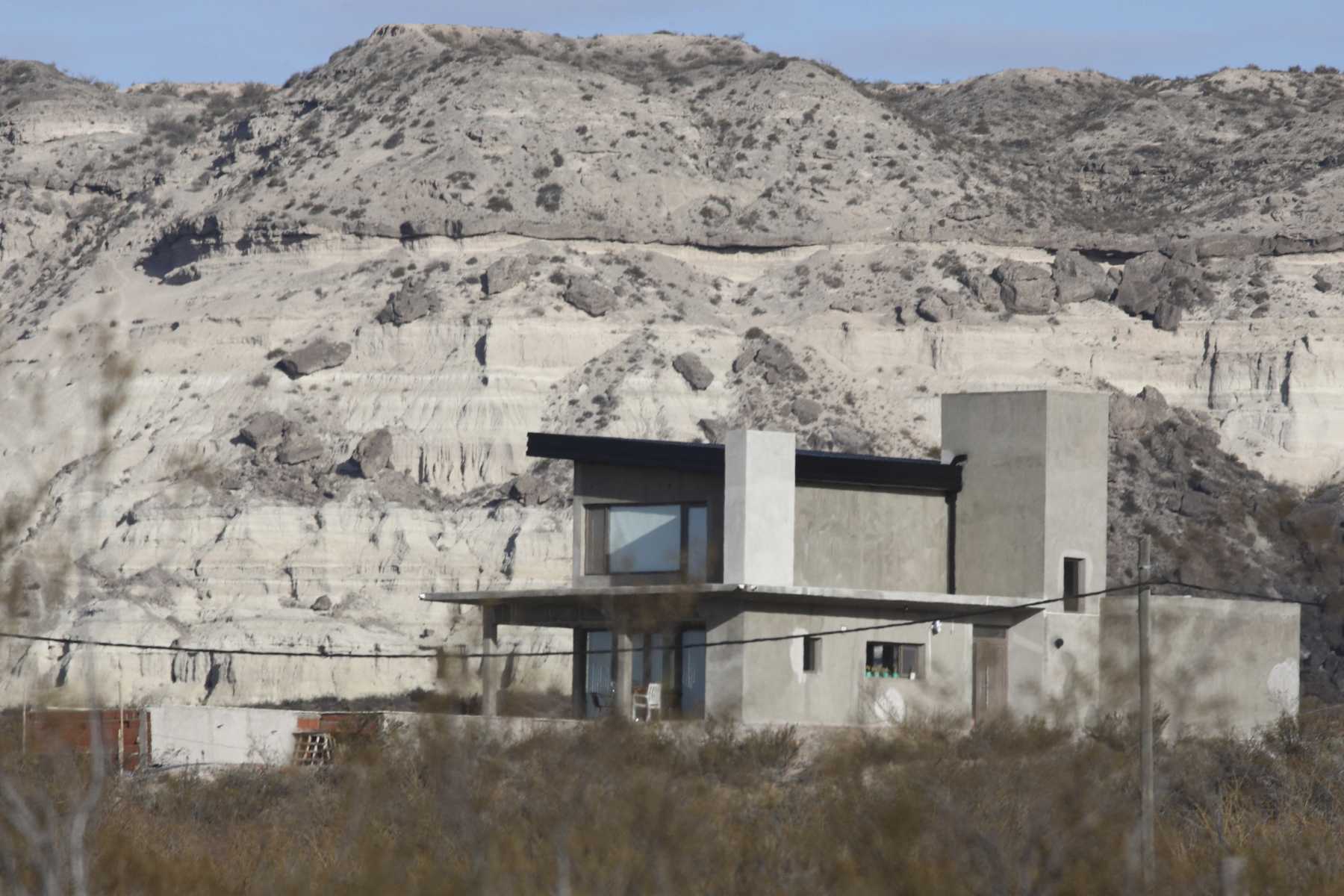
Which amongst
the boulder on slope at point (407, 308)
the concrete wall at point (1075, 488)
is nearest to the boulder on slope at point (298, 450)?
the boulder on slope at point (407, 308)

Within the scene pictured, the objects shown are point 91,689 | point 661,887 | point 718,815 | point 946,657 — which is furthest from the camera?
point 946,657

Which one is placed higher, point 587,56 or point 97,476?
point 587,56

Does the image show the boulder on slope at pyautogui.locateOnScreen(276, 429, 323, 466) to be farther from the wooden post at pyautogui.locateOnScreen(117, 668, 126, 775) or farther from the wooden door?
the wooden door

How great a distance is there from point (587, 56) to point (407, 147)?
31427mm

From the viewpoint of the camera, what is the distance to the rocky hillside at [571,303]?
104000 millimetres

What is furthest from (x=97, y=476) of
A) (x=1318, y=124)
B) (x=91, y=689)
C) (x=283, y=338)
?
(x=1318, y=124)

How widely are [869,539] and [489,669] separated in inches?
434

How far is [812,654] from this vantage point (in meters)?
42.2

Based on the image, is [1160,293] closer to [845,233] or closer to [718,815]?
[845,233]

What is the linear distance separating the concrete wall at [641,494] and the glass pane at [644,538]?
174mm

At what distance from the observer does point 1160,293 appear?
12662cm

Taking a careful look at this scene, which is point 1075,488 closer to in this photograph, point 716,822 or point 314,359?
point 716,822

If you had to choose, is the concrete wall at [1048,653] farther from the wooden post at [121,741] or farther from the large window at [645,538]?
the wooden post at [121,741]

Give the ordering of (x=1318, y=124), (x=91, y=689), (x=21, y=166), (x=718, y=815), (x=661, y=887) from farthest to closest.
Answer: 1. (x=21, y=166)
2. (x=1318, y=124)
3. (x=718, y=815)
4. (x=661, y=887)
5. (x=91, y=689)
